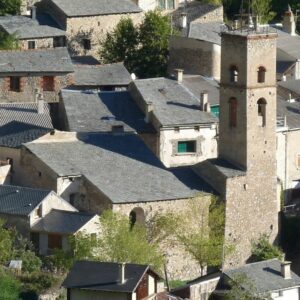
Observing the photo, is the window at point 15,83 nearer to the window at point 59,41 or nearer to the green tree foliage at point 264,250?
the window at point 59,41

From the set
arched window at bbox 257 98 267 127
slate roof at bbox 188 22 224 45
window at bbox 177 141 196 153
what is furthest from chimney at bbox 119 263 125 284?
slate roof at bbox 188 22 224 45

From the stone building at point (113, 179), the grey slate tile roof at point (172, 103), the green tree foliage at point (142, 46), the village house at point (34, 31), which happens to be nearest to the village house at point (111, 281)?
the stone building at point (113, 179)

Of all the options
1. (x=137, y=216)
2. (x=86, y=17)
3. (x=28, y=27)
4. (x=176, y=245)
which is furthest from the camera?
(x=86, y=17)

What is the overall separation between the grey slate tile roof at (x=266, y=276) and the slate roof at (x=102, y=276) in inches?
244

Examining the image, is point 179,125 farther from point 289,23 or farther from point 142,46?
point 289,23

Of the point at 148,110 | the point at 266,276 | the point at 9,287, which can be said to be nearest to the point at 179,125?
the point at 148,110

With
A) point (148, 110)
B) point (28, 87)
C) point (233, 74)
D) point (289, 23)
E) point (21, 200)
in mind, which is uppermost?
point (289, 23)

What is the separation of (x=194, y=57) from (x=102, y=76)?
6.29 metres

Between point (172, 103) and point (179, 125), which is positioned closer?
point (179, 125)

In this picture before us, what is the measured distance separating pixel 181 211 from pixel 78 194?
4.14 metres

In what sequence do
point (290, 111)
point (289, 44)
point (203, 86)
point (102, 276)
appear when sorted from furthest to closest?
point (289, 44) → point (203, 86) → point (290, 111) → point (102, 276)

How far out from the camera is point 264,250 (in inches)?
3477

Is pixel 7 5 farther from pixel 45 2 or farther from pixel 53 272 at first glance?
pixel 53 272

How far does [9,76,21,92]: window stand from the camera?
326 feet
